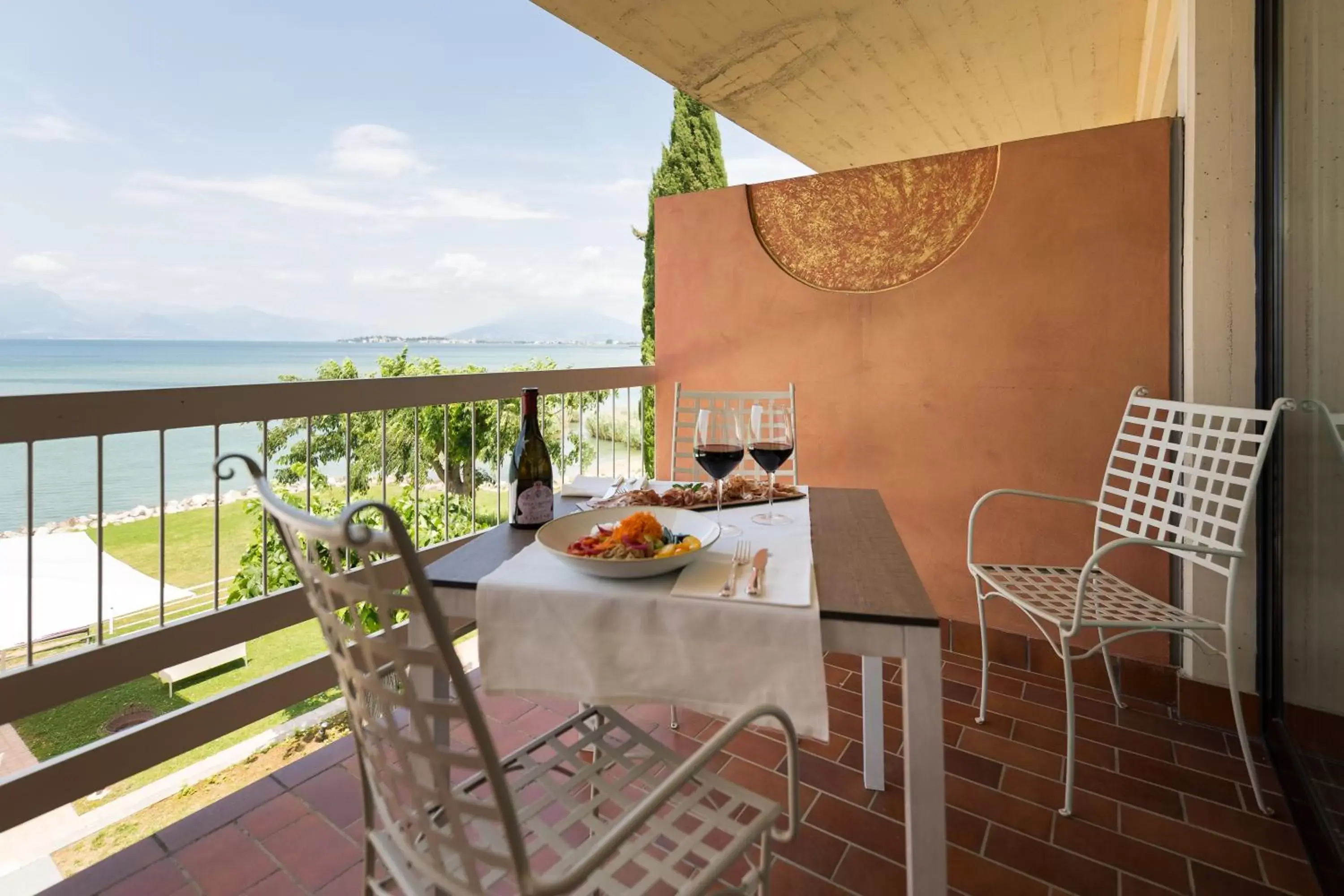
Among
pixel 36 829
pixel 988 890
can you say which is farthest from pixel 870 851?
pixel 36 829

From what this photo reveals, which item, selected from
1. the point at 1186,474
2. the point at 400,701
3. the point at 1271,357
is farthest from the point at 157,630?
the point at 1271,357

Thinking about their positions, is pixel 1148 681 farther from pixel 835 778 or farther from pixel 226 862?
pixel 226 862

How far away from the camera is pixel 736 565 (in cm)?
111

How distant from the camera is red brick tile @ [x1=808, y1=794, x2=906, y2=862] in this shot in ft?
5.10

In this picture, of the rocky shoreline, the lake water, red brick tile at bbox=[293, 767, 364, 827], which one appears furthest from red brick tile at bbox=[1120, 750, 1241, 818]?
the lake water

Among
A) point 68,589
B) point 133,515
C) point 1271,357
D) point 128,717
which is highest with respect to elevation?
point 1271,357

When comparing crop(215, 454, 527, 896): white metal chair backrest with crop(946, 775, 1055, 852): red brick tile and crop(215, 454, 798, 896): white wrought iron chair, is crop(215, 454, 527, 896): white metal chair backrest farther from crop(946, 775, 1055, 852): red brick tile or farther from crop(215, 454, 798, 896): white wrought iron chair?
crop(946, 775, 1055, 852): red brick tile

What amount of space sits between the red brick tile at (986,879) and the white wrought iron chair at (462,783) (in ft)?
2.17

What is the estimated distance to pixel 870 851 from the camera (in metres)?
1.54

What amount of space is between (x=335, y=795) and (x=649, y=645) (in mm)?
1353

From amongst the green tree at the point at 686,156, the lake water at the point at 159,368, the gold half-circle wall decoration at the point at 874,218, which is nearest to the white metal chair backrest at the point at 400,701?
the gold half-circle wall decoration at the point at 874,218

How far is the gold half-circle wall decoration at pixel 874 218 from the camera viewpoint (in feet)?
8.72

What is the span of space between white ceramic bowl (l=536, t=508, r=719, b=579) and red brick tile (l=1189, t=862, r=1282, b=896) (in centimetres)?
139

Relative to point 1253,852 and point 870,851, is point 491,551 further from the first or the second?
point 1253,852
